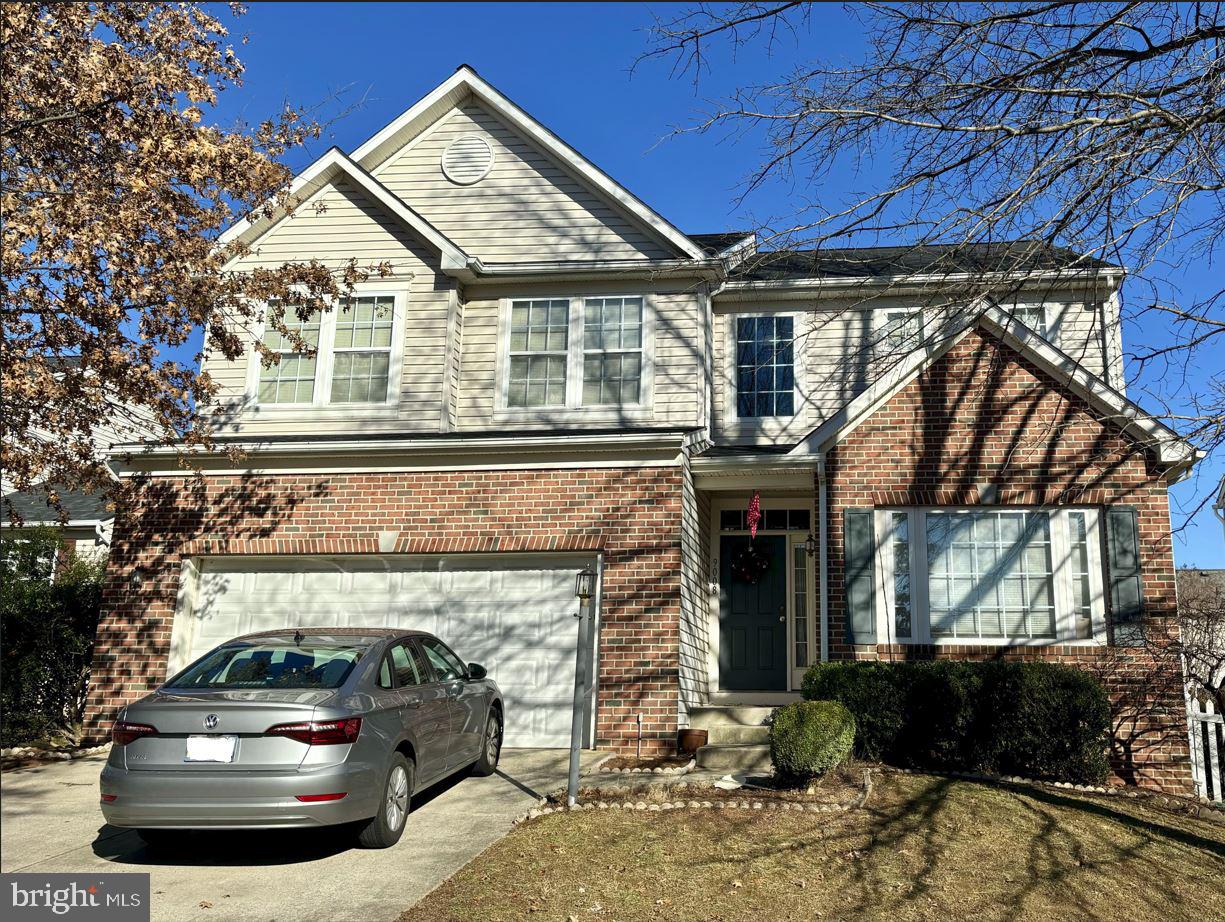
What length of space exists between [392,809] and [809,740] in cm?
354

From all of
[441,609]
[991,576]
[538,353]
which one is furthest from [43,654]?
[991,576]

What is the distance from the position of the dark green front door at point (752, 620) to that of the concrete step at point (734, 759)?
11.1ft

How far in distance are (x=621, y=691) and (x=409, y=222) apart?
7116 millimetres

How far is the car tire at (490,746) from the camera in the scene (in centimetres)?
938

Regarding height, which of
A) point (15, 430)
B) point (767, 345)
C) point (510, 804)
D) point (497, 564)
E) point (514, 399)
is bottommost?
point (510, 804)

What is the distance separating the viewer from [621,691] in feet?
36.4

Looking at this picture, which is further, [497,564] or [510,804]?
[497,564]

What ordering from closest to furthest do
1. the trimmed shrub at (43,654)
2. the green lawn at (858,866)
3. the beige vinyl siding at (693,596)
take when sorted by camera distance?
the green lawn at (858,866), the beige vinyl siding at (693,596), the trimmed shrub at (43,654)

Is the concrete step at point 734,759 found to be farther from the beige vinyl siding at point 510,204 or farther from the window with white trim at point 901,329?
the beige vinyl siding at point 510,204

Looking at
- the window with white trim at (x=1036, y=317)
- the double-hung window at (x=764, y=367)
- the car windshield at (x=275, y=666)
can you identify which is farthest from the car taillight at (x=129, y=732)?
the window with white trim at (x=1036, y=317)

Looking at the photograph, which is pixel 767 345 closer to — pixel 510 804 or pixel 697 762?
pixel 697 762

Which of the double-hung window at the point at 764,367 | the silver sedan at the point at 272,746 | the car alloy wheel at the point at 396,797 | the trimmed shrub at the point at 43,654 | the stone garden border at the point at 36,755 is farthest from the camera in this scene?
the double-hung window at the point at 764,367

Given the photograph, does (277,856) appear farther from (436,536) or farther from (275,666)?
(436,536)

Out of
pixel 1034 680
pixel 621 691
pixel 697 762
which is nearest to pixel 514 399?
pixel 621 691
